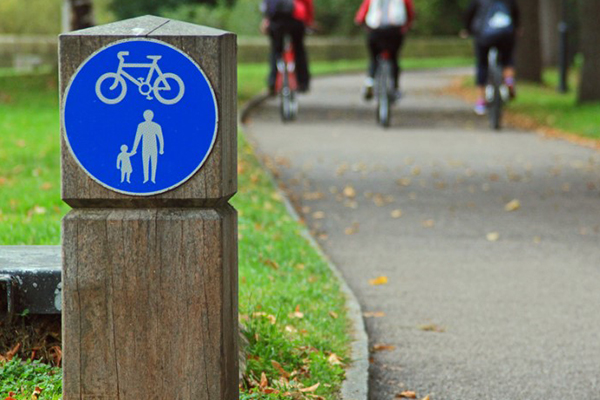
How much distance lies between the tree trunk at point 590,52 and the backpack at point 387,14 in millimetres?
4724

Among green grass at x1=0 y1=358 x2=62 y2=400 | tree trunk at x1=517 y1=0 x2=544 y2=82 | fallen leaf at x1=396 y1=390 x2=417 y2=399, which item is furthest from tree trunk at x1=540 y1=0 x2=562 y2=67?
green grass at x1=0 y1=358 x2=62 y2=400

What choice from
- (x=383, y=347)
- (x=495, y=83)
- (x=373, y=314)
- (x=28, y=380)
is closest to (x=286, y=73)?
(x=495, y=83)

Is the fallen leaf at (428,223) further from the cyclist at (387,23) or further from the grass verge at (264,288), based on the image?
the cyclist at (387,23)

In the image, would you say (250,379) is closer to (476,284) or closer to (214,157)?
(214,157)

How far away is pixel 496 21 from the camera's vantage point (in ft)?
51.3

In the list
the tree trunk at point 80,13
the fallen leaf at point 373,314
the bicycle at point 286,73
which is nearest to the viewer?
the fallen leaf at point 373,314

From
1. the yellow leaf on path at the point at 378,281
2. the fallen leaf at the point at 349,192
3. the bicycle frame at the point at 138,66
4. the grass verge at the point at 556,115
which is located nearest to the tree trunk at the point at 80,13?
the grass verge at the point at 556,115

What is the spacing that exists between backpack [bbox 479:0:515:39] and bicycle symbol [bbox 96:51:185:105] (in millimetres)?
12530

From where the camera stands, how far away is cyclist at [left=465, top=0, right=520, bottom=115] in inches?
614

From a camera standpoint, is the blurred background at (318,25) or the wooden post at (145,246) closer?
the wooden post at (145,246)

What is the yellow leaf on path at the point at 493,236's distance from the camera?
28.8 ft

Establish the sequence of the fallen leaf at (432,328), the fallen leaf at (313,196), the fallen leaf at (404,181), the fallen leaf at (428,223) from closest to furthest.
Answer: the fallen leaf at (432,328), the fallen leaf at (428,223), the fallen leaf at (313,196), the fallen leaf at (404,181)

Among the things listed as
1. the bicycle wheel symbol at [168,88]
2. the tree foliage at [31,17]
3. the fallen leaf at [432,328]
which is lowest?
the tree foliage at [31,17]

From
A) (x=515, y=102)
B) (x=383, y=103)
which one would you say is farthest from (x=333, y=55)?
(x=383, y=103)
